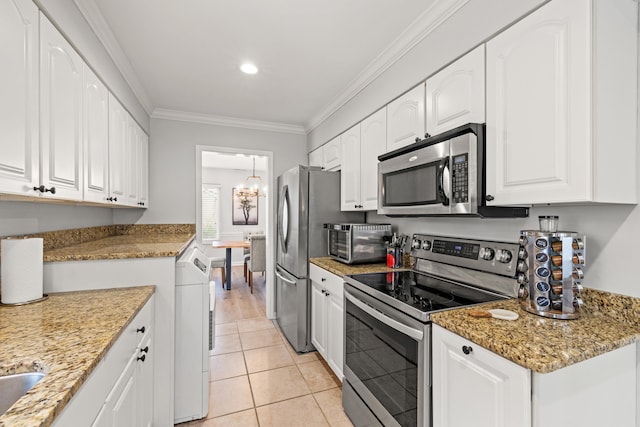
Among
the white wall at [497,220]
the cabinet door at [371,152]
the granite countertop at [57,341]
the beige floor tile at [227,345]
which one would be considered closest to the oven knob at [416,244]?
the white wall at [497,220]

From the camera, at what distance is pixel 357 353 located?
6.01ft

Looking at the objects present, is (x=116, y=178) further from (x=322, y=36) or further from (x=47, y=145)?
(x=322, y=36)

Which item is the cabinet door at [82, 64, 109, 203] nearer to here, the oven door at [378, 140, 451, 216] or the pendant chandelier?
the oven door at [378, 140, 451, 216]

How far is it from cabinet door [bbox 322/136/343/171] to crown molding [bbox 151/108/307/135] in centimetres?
77

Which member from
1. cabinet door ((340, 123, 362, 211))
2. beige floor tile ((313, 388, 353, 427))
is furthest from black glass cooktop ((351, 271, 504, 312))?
beige floor tile ((313, 388, 353, 427))

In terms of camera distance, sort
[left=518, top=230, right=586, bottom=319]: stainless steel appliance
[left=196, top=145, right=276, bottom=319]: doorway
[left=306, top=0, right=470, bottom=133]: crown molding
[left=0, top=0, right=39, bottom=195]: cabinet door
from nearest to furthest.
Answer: [left=0, top=0, right=39, bottom=195]: cabinet door < [left=518, top=230, right=586, bottom=319]: stainless steel appliance < [left=306, top=0, right=470, bottom=133]: crown molding < [left=196, top=145, right=276, bottom=319]: doorway

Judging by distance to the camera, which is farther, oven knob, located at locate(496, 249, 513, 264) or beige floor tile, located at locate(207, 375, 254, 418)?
beige floor tile, located at locate(207, 375, 254, 418)

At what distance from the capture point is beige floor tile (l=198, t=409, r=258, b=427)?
1864 mm

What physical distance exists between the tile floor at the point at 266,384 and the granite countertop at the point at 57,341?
3.60 feet

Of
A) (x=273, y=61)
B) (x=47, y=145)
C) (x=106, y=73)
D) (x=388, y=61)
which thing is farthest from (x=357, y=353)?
(x=106, y=73)

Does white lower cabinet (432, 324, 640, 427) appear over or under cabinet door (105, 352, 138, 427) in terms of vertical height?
over

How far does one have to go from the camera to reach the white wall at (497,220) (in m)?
1.14

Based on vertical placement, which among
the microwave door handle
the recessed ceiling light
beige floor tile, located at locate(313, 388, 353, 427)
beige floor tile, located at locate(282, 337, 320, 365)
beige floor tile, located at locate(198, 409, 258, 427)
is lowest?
beige floor tile, located at locate(198, 409, 258, 427)

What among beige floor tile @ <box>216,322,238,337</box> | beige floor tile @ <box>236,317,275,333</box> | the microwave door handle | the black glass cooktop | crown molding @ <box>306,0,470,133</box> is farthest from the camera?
beige floor tile @ <box>236,317,275,333</box>
